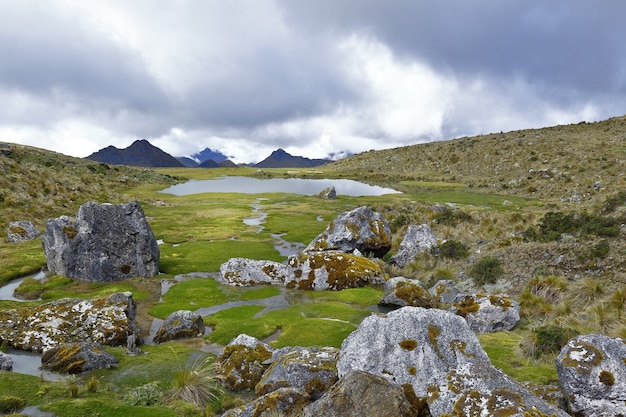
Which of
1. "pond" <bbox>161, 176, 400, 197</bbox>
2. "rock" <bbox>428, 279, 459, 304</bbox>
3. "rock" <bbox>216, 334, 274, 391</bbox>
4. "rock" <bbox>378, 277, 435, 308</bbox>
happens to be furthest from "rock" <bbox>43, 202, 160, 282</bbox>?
"pond" <bbox>161, 176, 400, 197</bbox>

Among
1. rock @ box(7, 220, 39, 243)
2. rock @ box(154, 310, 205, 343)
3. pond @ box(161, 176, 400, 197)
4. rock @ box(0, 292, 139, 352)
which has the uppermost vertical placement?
pond @ box(161, 176, 400, 197)

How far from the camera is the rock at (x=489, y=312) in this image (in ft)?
64.5

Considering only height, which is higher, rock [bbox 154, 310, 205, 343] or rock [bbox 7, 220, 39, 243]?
rock [bbox 7, 220, 39, 243]

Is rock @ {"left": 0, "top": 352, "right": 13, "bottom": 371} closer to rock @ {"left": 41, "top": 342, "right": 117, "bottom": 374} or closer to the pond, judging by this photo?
rock @ {"left": 41, "top": 342, "right": 117, "bottom": 374}

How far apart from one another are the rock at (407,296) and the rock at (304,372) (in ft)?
36.6

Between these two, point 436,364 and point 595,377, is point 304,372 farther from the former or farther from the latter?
point 595,377

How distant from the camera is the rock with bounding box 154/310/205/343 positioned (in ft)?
65.0

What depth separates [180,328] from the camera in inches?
787

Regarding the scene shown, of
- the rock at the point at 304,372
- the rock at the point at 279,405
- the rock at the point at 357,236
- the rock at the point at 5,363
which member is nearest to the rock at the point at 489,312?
the rock at the point at 304,372

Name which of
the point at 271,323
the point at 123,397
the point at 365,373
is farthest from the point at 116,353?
the point at 365,373

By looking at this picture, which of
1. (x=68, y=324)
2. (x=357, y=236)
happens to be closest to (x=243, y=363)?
(x=68, y=324)

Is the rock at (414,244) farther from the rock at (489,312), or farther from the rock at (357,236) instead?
the rock at (489,312)

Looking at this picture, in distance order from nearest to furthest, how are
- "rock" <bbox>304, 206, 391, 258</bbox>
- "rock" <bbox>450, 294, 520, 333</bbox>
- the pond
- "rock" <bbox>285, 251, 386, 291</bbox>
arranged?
"rock" <bbox>450, 294, 520, 333</bbox>
"rock" <bbox>285, 251, 386, 291</bbox>
"rock" <bbox>304, 206, 391, 258</bbox>
the pond

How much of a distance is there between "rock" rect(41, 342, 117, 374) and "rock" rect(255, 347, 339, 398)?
7.17 meters
